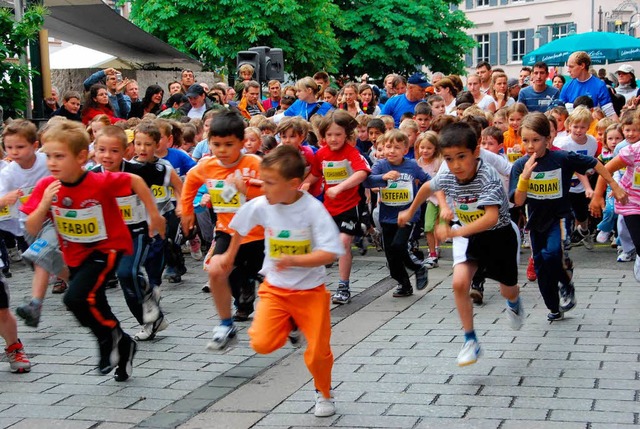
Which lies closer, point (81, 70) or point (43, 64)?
point (43, 64)

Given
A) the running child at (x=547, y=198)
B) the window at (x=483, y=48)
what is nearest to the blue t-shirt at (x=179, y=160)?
the running child at (x=547, y=198)

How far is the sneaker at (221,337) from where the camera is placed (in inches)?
268

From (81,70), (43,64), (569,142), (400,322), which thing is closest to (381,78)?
(81,70)

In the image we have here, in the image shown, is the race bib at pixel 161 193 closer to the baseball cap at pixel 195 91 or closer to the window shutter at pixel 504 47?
the baseball cap at pixel 195 91

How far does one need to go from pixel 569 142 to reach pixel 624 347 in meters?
5.08

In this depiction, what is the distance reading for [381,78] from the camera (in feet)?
170

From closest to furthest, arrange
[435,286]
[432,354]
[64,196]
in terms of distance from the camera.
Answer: [64,196] < [432,354] < [435,286]

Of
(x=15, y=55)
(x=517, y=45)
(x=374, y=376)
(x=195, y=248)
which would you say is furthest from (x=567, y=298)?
(x=517, y=45)

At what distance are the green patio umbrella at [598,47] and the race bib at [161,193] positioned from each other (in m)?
17.1

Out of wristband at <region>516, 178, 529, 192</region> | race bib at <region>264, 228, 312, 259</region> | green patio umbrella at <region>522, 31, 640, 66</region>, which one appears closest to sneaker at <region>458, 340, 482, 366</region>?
race bib at <region>264, 228, 312, 259</region>

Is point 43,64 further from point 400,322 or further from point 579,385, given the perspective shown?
point 579,385

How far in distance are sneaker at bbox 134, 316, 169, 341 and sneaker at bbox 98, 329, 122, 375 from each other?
4.46 feet

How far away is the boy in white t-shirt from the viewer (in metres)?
5.80

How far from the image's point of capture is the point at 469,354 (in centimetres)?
648
